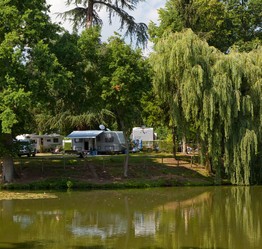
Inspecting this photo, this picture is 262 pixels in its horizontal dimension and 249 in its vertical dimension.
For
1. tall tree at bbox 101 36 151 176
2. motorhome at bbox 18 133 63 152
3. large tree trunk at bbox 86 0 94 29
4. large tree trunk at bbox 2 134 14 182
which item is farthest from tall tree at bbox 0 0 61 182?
motorhome at bbox 18 133 63 152

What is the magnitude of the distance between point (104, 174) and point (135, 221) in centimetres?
1505

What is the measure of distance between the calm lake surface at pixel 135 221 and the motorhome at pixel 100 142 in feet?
67.1

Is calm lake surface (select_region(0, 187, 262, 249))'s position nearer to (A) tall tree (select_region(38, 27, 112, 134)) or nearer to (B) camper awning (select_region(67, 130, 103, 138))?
(A) tall tree (select_region(38, 27, 112, 134))

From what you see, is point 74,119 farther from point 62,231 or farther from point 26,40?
point 62,231

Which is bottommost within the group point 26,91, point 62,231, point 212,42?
point 62,231

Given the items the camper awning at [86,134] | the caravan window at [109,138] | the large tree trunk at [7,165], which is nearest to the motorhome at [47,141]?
the camper awning at [86,134]

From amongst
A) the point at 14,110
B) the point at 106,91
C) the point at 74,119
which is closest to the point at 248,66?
the point at 106,91

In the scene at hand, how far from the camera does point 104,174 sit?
1323 inches

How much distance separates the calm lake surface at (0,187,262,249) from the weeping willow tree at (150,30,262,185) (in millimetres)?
2947

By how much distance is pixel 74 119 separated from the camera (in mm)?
51000

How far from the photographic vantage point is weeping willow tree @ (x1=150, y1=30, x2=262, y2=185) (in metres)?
30.2

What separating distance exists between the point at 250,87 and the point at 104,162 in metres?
12.4

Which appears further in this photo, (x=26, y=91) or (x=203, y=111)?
(x=203, y=111)

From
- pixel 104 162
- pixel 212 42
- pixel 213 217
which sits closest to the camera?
pixel 213 217
